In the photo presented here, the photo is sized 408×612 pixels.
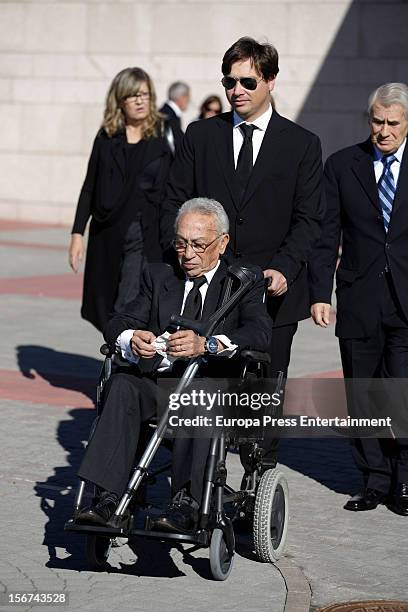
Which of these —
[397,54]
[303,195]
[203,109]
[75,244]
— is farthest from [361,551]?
[397,54]

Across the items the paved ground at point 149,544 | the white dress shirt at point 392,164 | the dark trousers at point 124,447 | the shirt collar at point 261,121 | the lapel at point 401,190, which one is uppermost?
the shirt collar at point 261,121

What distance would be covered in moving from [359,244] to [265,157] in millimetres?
667

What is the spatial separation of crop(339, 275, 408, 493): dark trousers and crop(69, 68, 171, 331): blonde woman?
2.01 m

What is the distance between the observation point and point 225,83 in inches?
245

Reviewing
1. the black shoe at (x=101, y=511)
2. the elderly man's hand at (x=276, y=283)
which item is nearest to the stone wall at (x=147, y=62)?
the elderly man's hand at (x=276, y=283)

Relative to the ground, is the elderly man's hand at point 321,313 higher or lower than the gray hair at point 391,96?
lower

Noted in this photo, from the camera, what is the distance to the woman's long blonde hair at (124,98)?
8.47 meters

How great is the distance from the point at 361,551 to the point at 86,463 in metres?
1.34

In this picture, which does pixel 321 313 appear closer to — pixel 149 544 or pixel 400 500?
pixel 400 500

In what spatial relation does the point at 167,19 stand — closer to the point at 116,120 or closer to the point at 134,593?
the point at 116,120

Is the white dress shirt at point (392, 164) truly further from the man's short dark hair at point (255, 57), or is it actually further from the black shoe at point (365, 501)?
the black shoe at point (365, 501)

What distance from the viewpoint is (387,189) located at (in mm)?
6699

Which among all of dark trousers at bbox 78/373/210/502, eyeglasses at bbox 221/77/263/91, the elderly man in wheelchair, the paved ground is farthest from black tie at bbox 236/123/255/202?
the paved ground

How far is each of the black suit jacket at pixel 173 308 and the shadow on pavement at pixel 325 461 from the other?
60.9 inches
